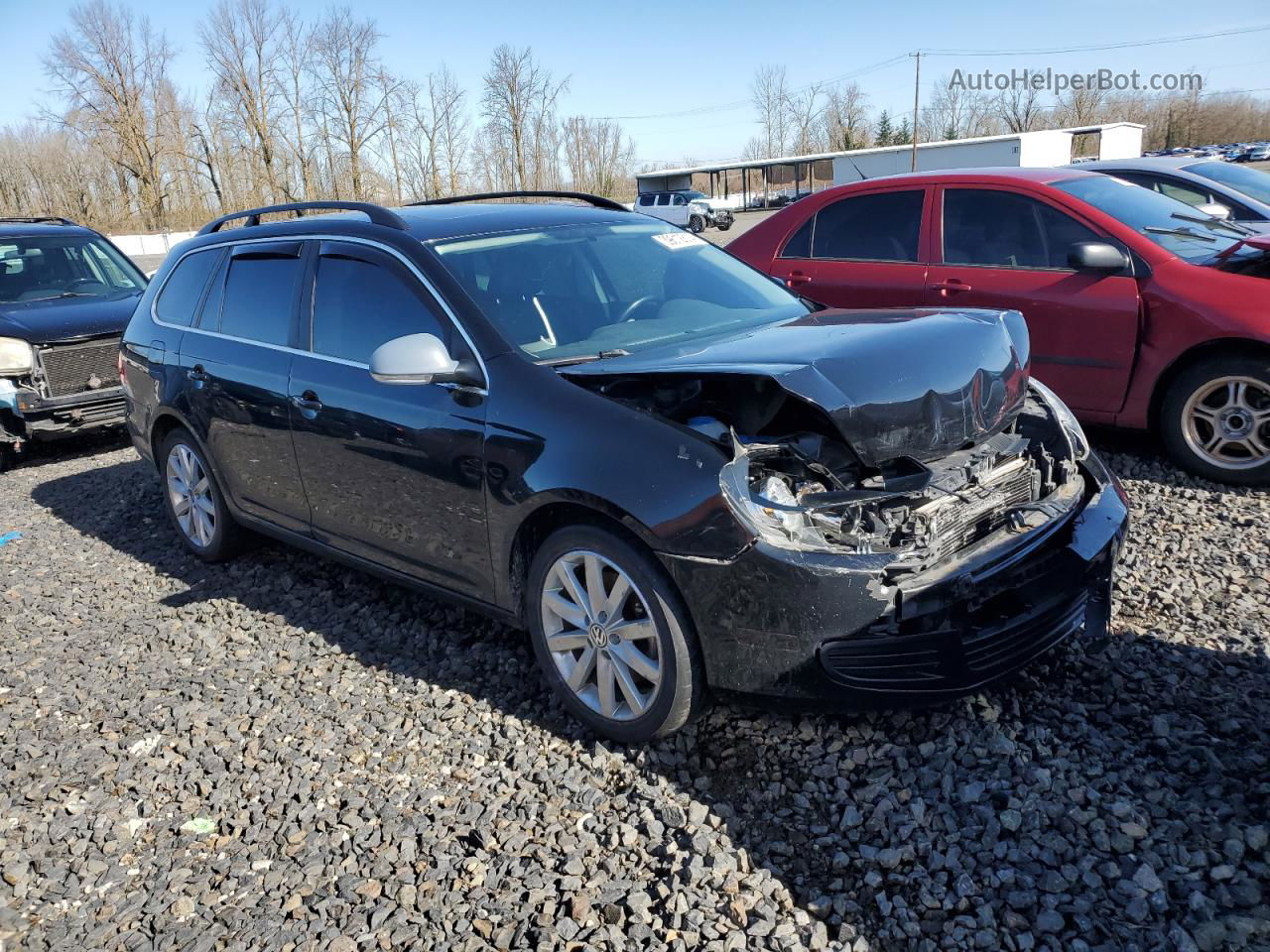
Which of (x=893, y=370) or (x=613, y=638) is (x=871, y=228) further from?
(x=613, y=638)

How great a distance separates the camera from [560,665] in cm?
342

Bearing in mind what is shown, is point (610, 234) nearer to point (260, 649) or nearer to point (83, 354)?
point (260, 649)

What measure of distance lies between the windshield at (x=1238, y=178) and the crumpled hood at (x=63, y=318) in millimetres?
9938

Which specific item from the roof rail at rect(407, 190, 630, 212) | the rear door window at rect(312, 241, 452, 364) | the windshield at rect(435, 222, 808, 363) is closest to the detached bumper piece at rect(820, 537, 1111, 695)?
the windshield at rect(435, 222, 808, 363)

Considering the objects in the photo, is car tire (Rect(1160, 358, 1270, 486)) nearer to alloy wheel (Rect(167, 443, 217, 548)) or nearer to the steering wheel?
the steering wheel

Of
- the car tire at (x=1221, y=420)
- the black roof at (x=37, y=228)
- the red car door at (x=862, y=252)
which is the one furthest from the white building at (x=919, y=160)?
the car tire at (x=1221, y=420)

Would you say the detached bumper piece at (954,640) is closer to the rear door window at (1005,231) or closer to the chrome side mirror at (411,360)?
the chrome side mirror at (411,360)

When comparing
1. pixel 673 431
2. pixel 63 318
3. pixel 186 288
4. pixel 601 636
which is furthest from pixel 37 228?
pixel 673 431

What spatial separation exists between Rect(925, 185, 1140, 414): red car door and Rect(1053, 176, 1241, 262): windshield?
0.93ft

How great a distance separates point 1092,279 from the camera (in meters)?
5.68

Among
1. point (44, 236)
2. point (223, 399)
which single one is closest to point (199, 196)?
point (44, 236)

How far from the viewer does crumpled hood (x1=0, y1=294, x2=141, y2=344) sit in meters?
8.00

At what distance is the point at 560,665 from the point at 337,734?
91 centimetres

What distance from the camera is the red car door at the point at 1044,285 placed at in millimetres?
5582
